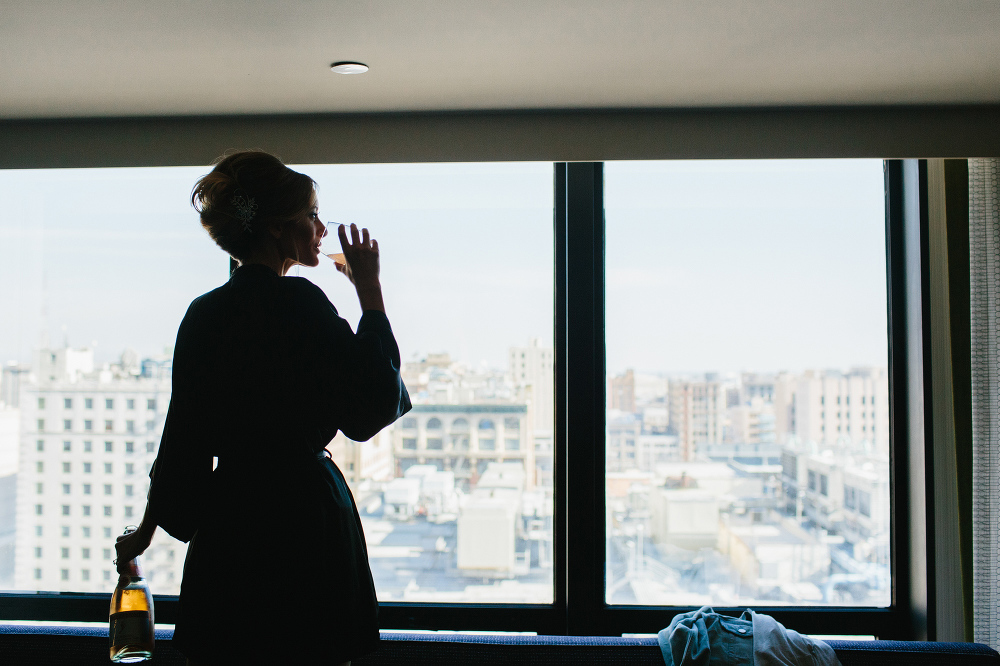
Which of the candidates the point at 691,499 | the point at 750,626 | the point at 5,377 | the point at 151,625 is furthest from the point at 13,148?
the point at 750,626

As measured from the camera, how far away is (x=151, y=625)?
1371mm

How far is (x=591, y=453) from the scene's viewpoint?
225 centimetres

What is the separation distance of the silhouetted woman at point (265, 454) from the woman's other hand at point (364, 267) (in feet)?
0.23

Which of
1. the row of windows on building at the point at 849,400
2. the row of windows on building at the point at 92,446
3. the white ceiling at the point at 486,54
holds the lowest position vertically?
the row of windows on building at the point at 92,446

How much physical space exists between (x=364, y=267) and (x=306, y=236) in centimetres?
12

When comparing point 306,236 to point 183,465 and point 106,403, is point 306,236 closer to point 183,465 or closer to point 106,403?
point 183,465

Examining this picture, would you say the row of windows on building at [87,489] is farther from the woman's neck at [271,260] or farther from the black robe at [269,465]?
the woman's neck at [271,260]

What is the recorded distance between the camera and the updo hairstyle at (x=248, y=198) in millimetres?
1170

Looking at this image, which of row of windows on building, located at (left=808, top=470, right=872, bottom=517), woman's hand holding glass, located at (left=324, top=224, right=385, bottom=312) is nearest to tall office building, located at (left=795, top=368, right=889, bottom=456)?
row of windows on building, located at (left=808, top=470, right=872, bottom=517)

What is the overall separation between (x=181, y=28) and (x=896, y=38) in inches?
65.8

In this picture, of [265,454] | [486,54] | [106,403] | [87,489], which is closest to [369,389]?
[265,454]

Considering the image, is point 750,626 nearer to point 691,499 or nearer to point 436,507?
point 691,499

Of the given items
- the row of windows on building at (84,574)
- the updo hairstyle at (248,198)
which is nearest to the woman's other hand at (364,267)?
the updo hairstyle at (248,198)

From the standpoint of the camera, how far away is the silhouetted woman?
3.67 feet
